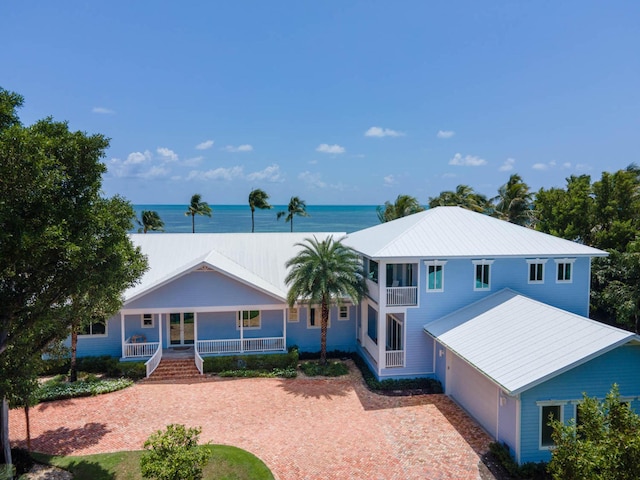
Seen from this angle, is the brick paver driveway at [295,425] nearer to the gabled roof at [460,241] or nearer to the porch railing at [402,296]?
the porch railing at [402,296]

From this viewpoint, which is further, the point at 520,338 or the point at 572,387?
the point at 520,338

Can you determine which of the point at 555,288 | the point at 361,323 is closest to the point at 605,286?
the point at 555,288

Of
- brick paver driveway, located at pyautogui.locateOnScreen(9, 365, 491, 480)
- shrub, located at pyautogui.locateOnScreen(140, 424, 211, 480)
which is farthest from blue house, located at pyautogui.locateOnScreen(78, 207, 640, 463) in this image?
shrub, located at pyautogui.locateOnScreen(140, 424, 211, 480)

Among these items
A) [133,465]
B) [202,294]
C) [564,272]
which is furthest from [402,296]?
[133,465]

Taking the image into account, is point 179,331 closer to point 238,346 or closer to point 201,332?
point 201,332

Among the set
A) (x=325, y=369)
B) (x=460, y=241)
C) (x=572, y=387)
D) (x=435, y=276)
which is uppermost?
(x=460, y=241)

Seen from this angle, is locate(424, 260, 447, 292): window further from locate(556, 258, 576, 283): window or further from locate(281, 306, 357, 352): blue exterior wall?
locate(281, 306, 357, 352): blue exterior wall

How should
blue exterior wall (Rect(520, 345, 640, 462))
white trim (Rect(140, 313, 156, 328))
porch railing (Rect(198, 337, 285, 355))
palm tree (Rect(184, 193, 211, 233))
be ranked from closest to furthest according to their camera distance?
blue exterior wall (Rect(520, 345, 640, 462)), porch railing (Rect(198, 337, 285, 355)), white trim (Rect(140, 313, 156, 328)), palm tree (Rect(184, 193, 211, 233))
